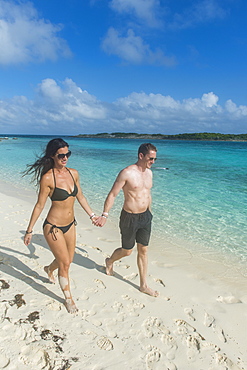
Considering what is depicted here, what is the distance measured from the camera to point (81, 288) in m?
3.93

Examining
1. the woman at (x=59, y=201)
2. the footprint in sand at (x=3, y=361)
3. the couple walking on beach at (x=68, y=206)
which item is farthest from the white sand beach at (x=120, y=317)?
the woman at (x=59, y=201)

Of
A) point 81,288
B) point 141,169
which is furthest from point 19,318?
point 141,169

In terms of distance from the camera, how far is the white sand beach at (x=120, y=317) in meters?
2.67

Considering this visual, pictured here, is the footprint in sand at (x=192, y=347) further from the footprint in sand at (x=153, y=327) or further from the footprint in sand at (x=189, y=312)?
the footprint in sand at (x=189, y=312)

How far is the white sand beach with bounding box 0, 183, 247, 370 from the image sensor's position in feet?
8.76

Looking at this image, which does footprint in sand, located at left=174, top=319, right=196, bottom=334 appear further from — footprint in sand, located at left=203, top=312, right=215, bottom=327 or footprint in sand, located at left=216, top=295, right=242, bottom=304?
footprint in sand, located at left=216, top=295, right=242, bottom=304

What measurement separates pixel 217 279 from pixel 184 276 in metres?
0.61

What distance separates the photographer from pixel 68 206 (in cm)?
343

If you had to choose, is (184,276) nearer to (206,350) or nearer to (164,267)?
(164,267)

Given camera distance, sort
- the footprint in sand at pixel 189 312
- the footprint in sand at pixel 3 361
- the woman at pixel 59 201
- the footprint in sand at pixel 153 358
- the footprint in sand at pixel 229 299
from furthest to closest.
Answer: the footprint in sand at pixel 229 299 < the footprint in sand at pixel 189 312 < the woman at pixel 59 201 < the footprint in sand at pixel 153 358 < the footprint in sand at pixel 3 361

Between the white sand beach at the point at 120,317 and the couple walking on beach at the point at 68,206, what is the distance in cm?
32

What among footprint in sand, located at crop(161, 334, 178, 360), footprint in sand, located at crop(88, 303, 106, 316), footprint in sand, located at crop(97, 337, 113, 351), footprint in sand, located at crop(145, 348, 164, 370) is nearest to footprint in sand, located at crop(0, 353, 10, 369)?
footprint in sand, located at crop(97, 337, 113, 351)

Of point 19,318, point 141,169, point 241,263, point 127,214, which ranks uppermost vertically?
point 141,169

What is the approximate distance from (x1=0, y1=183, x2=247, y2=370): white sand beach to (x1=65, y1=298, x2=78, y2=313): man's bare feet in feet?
0.23
